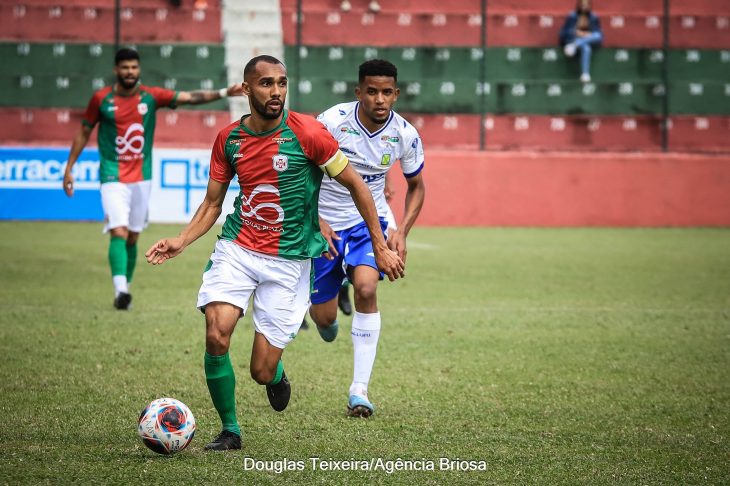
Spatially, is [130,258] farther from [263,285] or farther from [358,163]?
[263,285]

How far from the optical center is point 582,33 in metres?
20.3

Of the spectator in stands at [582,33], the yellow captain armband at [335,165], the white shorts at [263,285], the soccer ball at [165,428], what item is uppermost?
the spectator in stands at [582,33]

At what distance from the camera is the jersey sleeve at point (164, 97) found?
1064 cm

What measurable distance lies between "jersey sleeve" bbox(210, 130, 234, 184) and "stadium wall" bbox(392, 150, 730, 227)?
12.9m

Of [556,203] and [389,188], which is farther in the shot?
[556,203]

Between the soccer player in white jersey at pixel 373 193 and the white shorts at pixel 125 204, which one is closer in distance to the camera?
the soccer player in white jersey at pixel 373 193

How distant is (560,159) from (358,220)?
12.5 metres

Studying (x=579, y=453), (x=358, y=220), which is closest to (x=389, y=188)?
(x=358, y=220)

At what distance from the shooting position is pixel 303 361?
799 centimetres

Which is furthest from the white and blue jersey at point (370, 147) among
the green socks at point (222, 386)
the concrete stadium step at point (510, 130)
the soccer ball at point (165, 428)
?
the concrete stadium step at point (510, 130)

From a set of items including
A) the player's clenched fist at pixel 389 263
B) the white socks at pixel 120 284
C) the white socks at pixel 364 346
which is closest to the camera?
the player's clenched fist at pixel 389 263

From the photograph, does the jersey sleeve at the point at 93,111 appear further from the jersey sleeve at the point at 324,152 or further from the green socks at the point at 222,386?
the green socks at the point at 222,386

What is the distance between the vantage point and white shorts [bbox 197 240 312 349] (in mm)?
5617

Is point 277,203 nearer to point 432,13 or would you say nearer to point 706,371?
point 706,371
